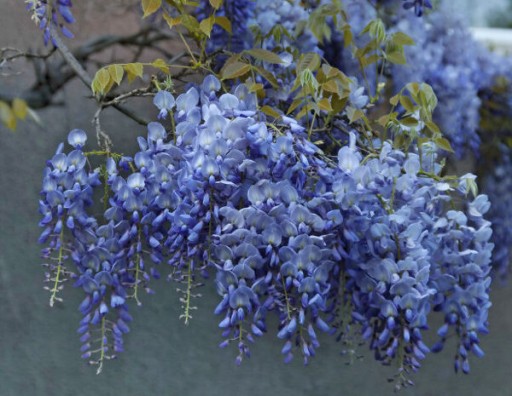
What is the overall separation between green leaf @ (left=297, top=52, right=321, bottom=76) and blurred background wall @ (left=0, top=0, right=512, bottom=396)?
62 centimetres

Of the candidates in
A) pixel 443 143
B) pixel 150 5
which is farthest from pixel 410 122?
pixel 150 5

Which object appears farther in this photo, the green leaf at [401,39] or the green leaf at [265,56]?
the green leaf at [401,39]

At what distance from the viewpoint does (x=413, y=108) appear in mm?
1985

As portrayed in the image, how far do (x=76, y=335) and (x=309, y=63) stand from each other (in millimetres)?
979

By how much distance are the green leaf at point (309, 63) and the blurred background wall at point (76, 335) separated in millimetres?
619

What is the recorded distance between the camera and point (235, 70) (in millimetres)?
1949

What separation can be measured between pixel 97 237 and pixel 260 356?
0.87 metres

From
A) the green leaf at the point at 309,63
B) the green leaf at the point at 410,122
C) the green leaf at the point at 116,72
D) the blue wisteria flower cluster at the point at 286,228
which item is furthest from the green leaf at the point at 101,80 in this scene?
the green leaf at the point at 410,122

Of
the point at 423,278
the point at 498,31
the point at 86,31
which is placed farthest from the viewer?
the point at 498,31

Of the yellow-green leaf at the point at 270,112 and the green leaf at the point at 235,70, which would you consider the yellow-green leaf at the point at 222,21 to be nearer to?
the green leaf at the point at 235,70

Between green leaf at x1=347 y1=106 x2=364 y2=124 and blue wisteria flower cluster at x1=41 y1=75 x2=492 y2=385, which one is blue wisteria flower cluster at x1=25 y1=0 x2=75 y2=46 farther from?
green leaf at x1=347 y1=106 x2=364 y2=124

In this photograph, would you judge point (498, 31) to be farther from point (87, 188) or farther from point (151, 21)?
point (87, 188)

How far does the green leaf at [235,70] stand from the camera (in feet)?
6.39

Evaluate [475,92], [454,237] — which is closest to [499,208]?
[475,92]
